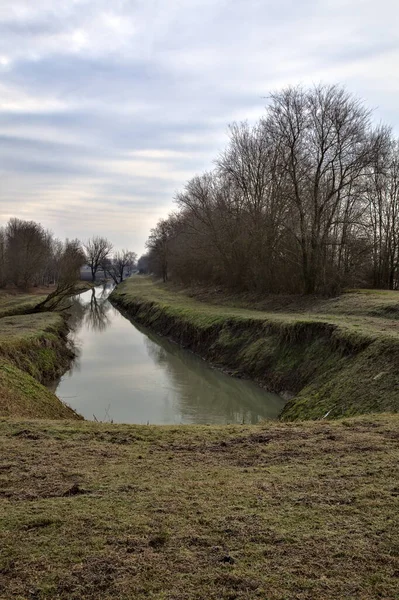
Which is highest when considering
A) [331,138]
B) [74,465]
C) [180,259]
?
[331,138]

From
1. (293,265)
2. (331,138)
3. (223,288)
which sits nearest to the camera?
(331,138)

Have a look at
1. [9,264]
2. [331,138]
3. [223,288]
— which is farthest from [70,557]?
[9,264]

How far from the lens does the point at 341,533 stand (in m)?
3.96

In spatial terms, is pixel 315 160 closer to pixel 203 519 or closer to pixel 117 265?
pixel 203 519


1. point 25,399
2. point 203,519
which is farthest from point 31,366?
point 203,519

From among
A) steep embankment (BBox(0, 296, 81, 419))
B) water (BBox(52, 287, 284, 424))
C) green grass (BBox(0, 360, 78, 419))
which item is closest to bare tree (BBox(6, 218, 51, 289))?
steep embankment (BBox(0, 296, 81, 419))

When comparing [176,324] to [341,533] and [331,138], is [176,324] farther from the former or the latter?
[341,533]

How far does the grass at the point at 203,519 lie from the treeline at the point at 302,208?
21229mm

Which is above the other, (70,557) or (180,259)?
(180,259)

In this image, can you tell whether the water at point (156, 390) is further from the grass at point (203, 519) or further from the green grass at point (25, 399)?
the grass at point (203, 519)

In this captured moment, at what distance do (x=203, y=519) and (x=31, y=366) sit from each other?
13.5 meters

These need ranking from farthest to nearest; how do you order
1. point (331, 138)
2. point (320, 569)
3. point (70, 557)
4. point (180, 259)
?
point (180, 259) → point (331, 138) → point (70, 557) → point (320, 569)

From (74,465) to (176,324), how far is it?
78.5ft

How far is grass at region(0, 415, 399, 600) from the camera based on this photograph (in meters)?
3.33
